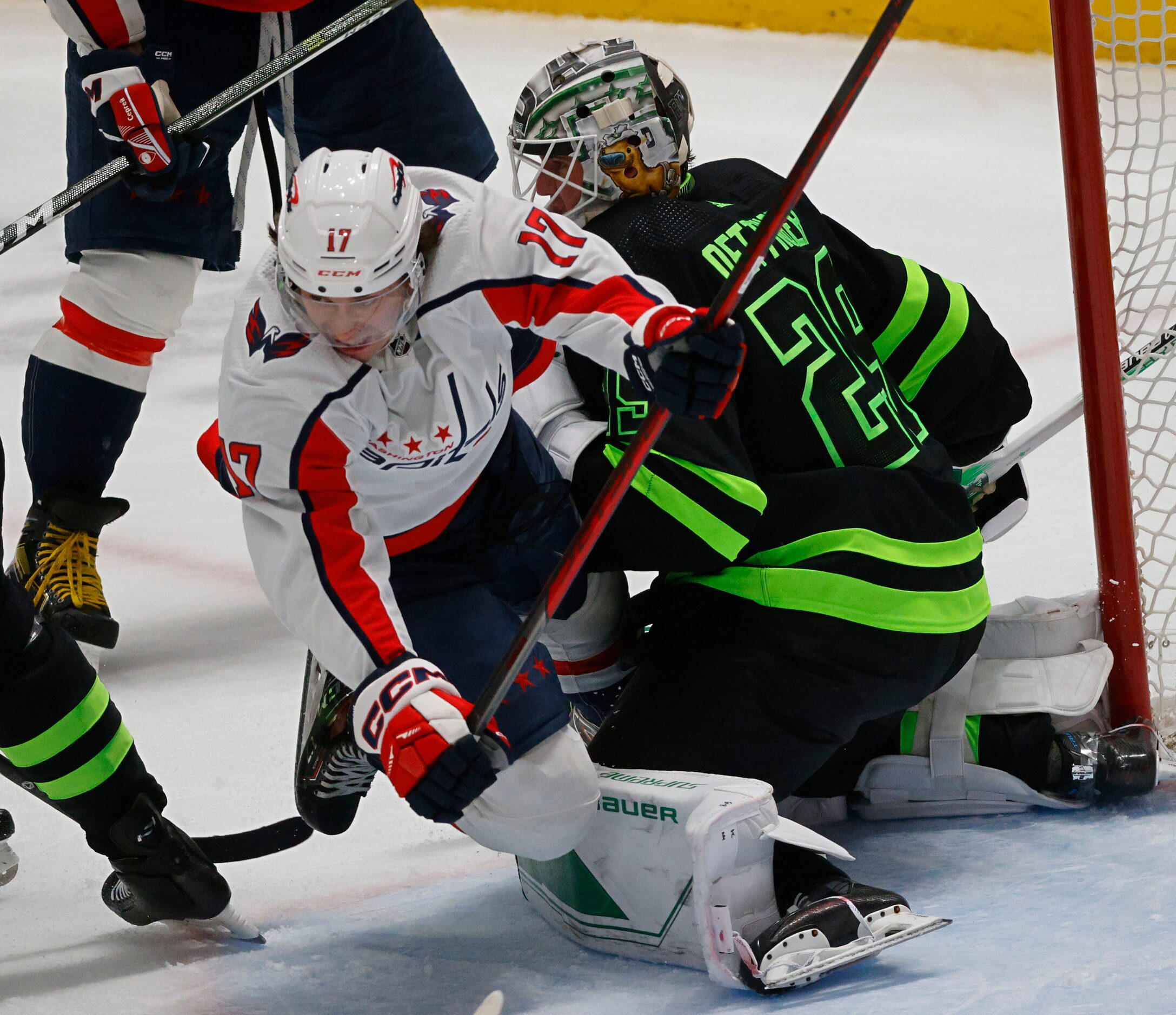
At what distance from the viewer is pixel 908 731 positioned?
1936mm

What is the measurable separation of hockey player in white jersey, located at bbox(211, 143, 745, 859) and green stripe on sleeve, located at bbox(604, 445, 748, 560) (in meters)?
0.18

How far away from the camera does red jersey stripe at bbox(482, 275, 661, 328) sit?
1.53m

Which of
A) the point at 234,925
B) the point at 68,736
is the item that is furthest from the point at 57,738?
the point at 234,925

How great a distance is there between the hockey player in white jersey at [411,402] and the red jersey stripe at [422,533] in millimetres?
16

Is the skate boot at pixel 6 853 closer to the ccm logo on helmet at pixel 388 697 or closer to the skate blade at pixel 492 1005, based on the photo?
the ccm logo on helmet at pixel 388 697

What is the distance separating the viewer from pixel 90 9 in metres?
2.25

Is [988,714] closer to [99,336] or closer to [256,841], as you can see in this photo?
[256,841]

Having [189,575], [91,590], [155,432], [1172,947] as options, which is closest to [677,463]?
[1172,947]

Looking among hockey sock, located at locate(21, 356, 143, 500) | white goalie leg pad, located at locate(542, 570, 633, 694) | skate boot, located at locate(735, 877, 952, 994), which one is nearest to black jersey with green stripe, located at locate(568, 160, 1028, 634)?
white goalie leg pad, located at locate(542, 570, 633, 694)

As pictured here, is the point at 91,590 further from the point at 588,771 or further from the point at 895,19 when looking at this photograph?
the point at 895,19

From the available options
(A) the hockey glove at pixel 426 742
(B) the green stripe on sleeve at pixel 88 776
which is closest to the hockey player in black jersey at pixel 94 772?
(B) the green stripe on sleeve at pixel 88 776

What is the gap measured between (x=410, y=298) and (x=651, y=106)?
19.7 inches

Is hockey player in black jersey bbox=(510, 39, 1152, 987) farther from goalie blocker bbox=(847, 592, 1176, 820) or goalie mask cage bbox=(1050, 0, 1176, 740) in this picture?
goalie mask cage bbox=(1050, 0, 1176, 740)

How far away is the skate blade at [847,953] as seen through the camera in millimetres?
1517
